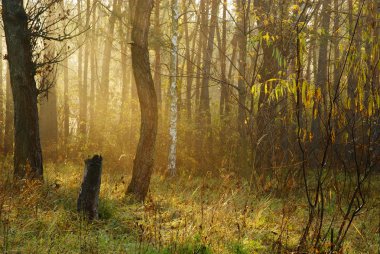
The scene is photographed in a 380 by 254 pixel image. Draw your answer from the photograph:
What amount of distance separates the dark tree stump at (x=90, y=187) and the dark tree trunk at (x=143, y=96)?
5.92 feet

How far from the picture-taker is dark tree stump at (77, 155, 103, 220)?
578 centimetres

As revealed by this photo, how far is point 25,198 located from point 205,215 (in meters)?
2.77

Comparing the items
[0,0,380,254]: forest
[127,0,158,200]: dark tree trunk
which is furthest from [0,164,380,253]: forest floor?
[127,0,158,200]: dark tree trunk

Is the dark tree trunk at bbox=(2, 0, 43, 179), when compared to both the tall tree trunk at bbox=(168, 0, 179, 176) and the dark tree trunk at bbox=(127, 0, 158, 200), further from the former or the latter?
the tall tree trunk at bbox=(168, 0, 179, 176)

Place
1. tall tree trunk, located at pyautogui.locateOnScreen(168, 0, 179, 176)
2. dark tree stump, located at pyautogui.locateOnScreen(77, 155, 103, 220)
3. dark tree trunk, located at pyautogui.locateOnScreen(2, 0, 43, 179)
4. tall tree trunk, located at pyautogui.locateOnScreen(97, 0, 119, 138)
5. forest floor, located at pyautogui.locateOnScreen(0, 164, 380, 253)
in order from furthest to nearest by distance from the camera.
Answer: tall tree trunk, located at pyautogui.locateOnScreen(97, 0, 119, 138) < tall tree trunk, located at pyautogui.locateOnScreen(168, 0, 179, 176) < dark tree trunk, located at pyautogui.locateOnScreen(2, 0, 43, 179) < dark tree stump, located at pyautogui.locateOnScreen(77, 155, 103, 220) < forest floor, located at pyautogui.locateOnScreen(0, 164, 380, 253)

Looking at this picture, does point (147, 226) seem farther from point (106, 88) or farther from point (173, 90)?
point (106, 88)

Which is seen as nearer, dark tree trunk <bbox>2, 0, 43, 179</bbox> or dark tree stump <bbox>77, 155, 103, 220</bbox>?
dark tree stump <bbox>77, 155, 103, 220</bbox>

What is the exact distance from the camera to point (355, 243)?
19.9ft

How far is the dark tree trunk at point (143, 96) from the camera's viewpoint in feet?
24.2

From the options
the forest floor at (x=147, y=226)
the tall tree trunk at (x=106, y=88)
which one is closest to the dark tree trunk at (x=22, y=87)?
the forest floor at (x=147, y=226)

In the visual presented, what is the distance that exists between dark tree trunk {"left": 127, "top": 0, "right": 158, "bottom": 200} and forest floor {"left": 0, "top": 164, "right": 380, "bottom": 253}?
1.65ft

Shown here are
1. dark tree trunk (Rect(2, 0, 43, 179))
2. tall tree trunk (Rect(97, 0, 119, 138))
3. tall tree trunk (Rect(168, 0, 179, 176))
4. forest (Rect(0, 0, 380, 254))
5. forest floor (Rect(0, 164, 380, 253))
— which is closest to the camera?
forest (Rect(0, 0, 380, 254))

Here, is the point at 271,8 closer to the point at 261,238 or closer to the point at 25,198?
the point at 261,238

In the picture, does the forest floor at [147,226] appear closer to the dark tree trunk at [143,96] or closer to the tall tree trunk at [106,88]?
the dark tree trunk at [143,96]
